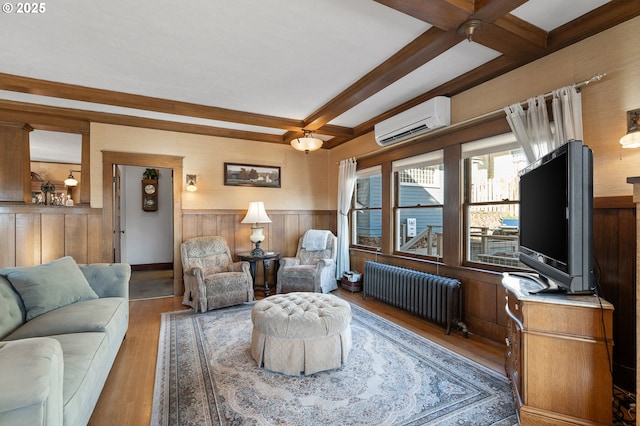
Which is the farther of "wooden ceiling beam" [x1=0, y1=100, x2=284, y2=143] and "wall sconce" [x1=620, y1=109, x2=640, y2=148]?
"wooden ceiling beam" [x1=0, y1=100, x2=284, y2=143]

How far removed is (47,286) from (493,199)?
3.99 meters

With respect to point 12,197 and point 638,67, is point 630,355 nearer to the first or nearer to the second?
point 638,67

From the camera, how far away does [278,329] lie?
2.39 meters

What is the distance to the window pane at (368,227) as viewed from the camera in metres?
4.93

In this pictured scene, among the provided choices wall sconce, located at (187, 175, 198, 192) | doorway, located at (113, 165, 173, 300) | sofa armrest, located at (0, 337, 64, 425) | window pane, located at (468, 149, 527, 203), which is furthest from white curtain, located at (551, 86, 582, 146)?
doorway, located at (113, 165, 173, 300)

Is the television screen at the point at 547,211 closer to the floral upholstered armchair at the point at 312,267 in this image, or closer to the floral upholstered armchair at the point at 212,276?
the floral upholstered armchair at the point at 312,267

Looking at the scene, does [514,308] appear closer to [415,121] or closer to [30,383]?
[415,121]

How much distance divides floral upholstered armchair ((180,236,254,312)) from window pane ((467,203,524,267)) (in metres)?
2.86

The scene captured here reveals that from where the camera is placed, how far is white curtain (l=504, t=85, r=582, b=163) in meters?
2.26

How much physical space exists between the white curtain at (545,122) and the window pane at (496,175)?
1.08ft

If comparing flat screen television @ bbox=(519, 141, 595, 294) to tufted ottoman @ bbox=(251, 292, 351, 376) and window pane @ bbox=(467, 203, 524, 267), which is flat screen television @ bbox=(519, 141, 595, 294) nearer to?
window pane @ bbox=(467, 203, 524, 267)

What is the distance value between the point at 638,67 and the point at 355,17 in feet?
6.26

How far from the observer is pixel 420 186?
4293 millimetres

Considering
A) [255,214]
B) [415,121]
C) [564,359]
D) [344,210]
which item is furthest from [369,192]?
[564,359]
